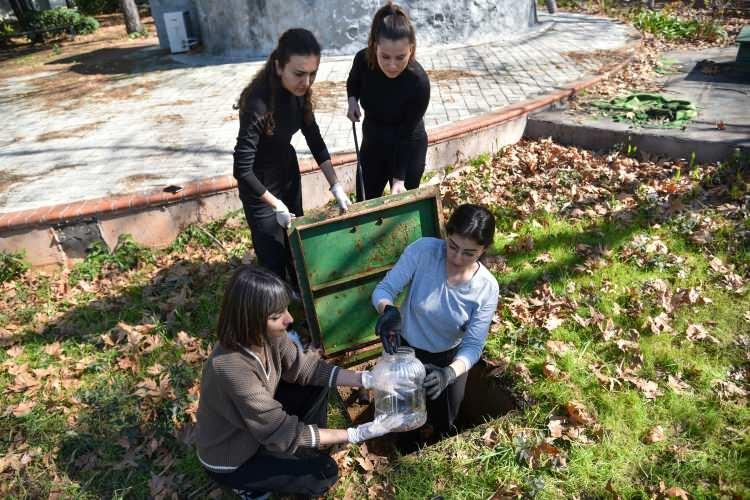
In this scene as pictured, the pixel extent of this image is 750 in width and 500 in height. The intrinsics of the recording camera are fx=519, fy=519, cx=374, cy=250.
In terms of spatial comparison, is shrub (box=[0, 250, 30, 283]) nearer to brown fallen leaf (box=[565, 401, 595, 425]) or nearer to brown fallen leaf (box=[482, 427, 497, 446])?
brown fallen leaf (box=[482, 427, 497, 446])

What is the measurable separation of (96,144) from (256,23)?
16.5 feet

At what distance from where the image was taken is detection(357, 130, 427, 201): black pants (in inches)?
163

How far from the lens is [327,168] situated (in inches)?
154

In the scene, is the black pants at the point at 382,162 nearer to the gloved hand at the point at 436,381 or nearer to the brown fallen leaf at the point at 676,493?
the gloved hand at the point at 436,381

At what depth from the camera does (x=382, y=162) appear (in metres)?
4.22

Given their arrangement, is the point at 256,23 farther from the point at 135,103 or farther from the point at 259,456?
the point at 259,456

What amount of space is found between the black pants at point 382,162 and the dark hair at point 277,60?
1.10 m

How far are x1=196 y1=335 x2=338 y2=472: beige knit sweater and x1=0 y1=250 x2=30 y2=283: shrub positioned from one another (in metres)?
3.46

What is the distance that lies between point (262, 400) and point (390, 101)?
242 cm

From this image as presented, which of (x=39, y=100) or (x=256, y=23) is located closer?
(x=39, y=100)

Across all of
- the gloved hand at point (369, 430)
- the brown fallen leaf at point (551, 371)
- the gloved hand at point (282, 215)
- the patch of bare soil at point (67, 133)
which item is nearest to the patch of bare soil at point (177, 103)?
the patch of bare soil at point (67, 133)

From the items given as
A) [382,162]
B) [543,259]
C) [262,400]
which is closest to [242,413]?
[262,400]

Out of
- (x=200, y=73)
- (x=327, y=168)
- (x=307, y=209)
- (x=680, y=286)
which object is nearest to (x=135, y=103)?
(x=200, y=73)

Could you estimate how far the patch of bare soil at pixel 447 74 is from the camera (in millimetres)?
8617
